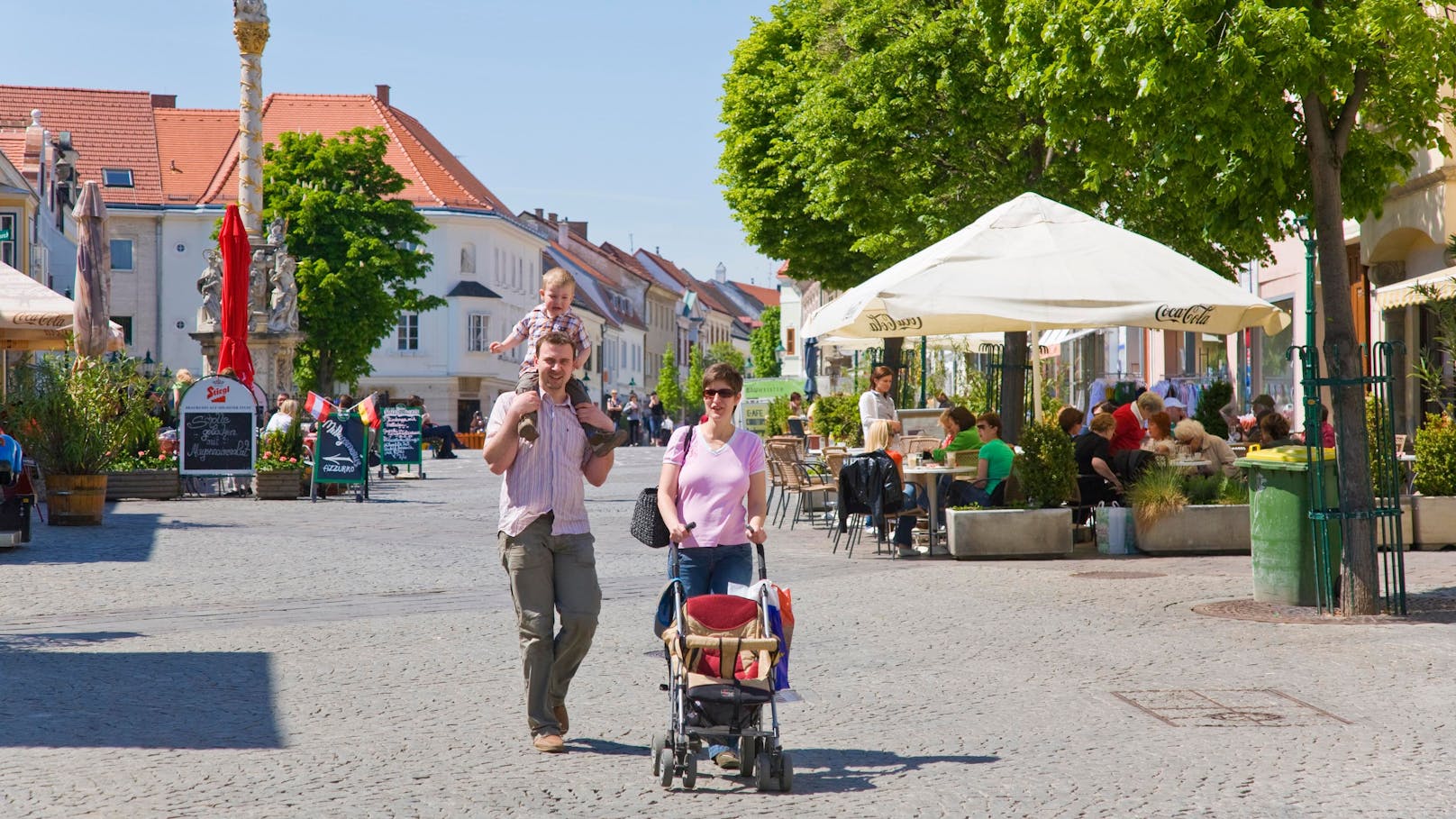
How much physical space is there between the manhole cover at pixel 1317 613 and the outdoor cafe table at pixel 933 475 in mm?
3756

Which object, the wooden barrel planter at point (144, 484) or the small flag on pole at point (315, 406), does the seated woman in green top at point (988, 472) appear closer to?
the wooden barrel planter at point (144, 484)

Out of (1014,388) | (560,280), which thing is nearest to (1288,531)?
(560,280)

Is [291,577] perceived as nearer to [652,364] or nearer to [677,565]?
[677,565]

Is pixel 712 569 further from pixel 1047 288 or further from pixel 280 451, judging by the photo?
pixel 280 451

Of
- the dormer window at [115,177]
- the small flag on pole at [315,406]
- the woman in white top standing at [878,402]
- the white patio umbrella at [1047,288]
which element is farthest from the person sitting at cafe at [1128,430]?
the dormer window at [115,177]

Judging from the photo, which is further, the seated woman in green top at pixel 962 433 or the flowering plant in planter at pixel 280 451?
the flowering plant in planter at pixel 280 451

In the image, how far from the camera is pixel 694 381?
11838 cm

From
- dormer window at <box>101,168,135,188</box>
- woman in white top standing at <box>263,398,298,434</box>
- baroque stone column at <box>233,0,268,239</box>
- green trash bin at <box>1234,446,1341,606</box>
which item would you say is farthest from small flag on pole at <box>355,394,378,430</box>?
dormer window at <box>101,168,135,188</box>

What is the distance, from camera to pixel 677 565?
285 inches

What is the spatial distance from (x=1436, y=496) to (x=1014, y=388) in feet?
18.9

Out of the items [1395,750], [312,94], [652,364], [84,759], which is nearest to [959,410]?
[1395,750]

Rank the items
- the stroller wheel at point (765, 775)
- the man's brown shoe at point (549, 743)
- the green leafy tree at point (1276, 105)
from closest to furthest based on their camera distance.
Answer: the stroller wheel at point (765, 775) < the man's brown shoe at point (549, 743) < the green leafy tree at point (1276, 105)

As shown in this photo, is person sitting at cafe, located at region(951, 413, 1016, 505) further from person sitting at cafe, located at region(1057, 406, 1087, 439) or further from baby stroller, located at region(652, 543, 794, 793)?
baby stroller, located at region(652, 543, 794, 793)

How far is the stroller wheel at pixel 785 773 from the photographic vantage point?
6359mm
